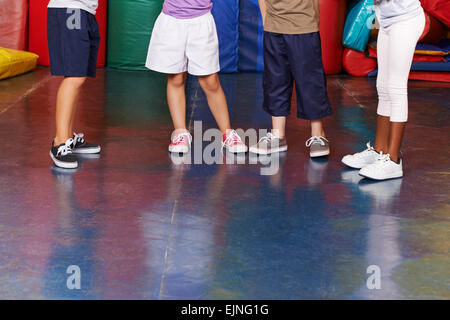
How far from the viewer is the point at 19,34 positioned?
636cm

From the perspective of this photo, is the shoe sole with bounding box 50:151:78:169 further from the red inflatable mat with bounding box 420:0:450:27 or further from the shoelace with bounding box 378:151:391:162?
the red inflatable mat with bounding box 420:0:450:27

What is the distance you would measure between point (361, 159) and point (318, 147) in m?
0.26

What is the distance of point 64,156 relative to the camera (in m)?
3.36

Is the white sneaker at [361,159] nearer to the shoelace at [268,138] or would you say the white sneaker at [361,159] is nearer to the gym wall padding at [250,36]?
the shoelace at [268,138]

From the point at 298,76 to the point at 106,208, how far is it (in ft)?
4.33

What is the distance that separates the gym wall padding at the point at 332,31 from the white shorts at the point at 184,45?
2844mm

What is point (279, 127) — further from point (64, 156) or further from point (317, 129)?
point (64, 156)

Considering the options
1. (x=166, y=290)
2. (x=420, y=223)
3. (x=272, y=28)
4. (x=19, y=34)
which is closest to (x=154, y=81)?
(x=19, y=34)

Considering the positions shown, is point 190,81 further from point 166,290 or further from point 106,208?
point 166,290

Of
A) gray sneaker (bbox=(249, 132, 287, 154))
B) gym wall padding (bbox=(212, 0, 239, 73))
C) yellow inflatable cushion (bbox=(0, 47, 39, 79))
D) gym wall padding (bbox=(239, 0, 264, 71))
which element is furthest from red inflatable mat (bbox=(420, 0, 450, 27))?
yellow inflatable cushion (bbox=(0, 47, 39, 79))

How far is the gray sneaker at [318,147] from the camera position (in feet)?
11.8

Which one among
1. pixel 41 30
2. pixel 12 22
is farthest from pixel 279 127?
pixel 12 22

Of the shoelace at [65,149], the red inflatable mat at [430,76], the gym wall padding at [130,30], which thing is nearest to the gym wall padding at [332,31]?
the red inflatable mat at [430,76]
